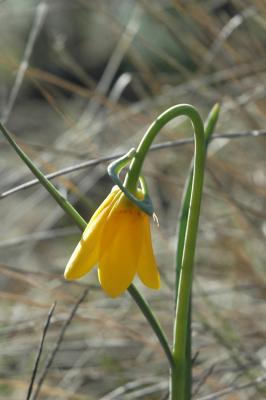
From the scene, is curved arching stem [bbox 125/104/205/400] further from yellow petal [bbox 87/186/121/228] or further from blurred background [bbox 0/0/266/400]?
blurred background [bbox 0/0/266/400]

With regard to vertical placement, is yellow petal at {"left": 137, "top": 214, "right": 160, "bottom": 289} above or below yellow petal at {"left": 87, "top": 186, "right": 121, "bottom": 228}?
below

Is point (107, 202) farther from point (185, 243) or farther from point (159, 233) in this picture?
point (159, 233)

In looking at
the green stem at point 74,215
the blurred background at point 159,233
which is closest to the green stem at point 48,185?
the green stem at point 74,215

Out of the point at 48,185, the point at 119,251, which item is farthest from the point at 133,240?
the point at 48,185

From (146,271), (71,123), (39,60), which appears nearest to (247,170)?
Answer: (71,123)

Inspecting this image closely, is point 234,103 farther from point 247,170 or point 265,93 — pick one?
point 247,170

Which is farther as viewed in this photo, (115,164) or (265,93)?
(265,93)

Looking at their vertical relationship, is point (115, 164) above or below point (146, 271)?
above

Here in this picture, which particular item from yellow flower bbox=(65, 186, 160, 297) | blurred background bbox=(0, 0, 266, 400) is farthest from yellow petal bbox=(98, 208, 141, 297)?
blurred background bbox=(0, 0, 266, 400)
